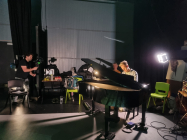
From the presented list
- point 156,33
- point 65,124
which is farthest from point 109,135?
point 156,33

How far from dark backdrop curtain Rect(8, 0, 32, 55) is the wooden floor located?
205 cm

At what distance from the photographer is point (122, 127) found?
9.19ft

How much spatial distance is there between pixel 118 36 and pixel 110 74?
424 cm

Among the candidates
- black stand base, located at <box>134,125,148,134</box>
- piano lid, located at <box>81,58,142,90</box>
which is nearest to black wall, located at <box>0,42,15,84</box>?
piano lid, located at <box>81,58,142,90</box>

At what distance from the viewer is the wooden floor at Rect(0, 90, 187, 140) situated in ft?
8.04

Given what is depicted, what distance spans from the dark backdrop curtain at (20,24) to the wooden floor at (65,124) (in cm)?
205

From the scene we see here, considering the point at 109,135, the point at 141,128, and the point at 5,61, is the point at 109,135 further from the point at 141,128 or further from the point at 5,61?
the point at 5,61

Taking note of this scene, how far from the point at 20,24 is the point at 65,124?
12.6ft

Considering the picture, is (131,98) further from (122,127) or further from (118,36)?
(118,36)

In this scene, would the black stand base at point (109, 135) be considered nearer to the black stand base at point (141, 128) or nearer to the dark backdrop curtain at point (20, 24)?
the black stand base at point (141, 128)

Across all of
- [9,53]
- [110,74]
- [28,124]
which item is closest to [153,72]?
[110,74]

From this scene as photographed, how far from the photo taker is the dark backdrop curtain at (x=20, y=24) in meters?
4.72

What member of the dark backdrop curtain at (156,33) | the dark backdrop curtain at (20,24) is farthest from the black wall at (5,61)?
the dark backdrop curtain at (156,33)

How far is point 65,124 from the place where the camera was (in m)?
2.88
